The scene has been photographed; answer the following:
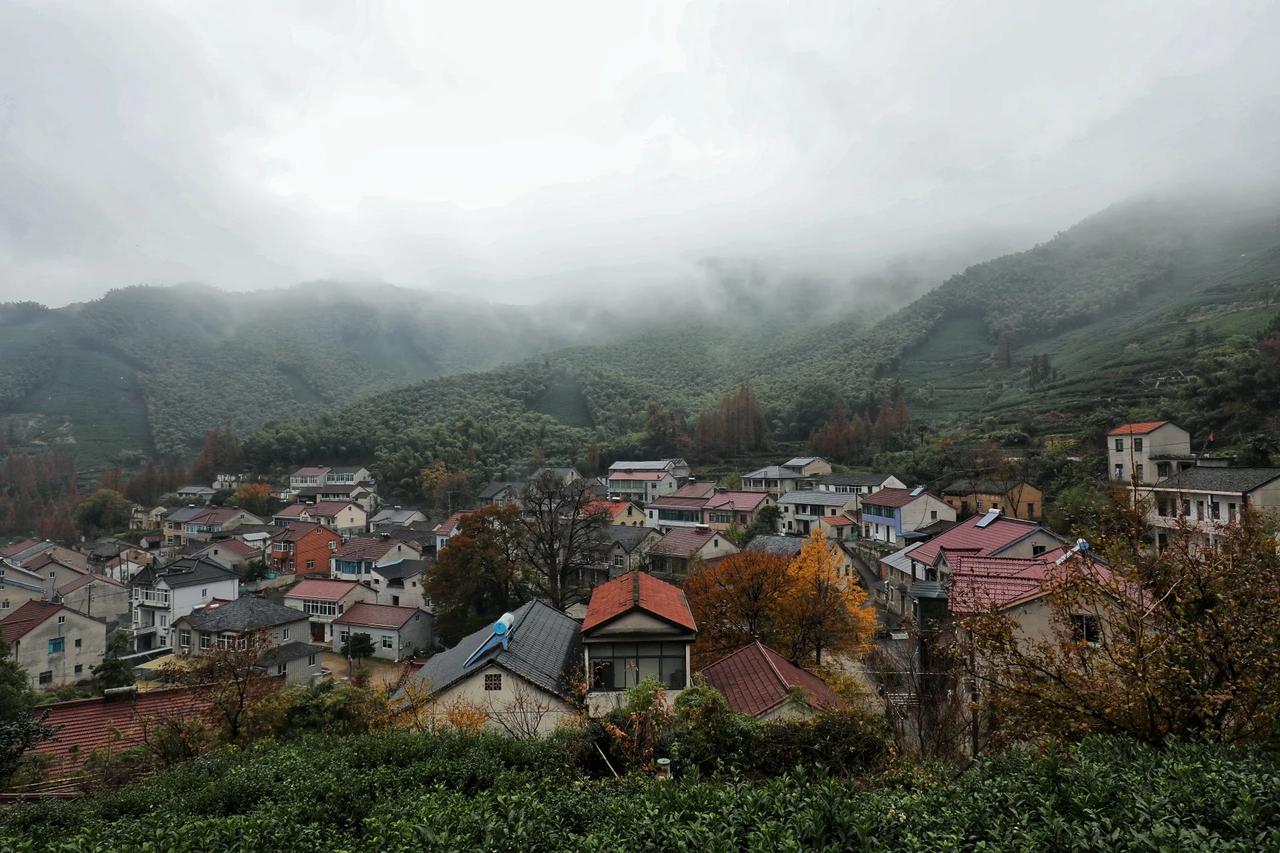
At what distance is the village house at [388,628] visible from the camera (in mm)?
30250

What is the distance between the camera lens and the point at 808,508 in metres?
49.1

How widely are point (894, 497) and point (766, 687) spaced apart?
32739 mm

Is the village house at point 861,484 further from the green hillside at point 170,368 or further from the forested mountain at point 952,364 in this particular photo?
the green hillside at point 170,368

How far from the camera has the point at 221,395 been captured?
127812 millimetres

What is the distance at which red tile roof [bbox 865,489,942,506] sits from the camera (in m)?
39.6

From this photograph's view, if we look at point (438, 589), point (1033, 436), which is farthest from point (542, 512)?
point (1033, 436)

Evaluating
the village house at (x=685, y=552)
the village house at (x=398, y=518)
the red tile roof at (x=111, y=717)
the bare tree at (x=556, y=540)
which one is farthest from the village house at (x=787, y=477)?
the red tile roof at (x=111, y=717)

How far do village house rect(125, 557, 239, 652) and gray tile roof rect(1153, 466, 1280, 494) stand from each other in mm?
52720

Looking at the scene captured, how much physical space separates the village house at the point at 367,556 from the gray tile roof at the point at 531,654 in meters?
25.4

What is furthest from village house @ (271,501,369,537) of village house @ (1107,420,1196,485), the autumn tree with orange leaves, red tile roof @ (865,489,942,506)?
village house @ (1107,420,1196,485)

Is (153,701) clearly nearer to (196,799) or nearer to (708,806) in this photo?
(196,799)

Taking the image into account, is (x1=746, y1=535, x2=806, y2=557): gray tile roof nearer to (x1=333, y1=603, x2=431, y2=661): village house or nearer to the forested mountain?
(x1=333, y1=603, x2=431, y2=661): village house

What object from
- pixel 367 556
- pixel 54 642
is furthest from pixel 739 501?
pixel 54 642

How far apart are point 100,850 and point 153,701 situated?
14684 mm
